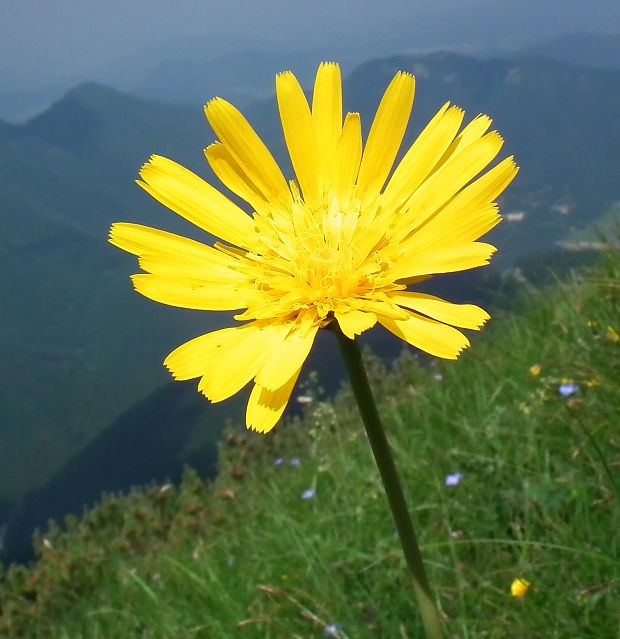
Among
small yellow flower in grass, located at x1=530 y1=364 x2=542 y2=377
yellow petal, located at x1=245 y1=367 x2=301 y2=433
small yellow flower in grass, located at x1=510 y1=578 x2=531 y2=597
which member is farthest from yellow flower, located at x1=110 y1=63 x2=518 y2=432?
small yellow flower in grass, located at x1=530 y1=364 x2=542 y2=377

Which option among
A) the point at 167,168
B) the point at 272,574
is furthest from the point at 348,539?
the point at 167,168

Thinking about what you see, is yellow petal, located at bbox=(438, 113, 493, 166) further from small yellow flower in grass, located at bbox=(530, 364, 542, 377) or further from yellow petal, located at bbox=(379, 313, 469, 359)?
small yellow flower in grass, located at bbox=(530, 364, 542, 377)

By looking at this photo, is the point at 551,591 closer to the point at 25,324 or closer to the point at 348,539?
the point at 348,539

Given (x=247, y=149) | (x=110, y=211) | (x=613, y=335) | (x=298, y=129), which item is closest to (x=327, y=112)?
(x=298, y=129)

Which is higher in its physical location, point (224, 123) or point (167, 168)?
point (224, 123)

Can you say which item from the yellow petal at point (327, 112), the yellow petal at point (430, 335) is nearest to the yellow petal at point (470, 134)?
the yellow petal at point (327, 112)

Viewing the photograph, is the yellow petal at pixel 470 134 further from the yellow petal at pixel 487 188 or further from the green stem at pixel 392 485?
the green stem at pixel 392 485
